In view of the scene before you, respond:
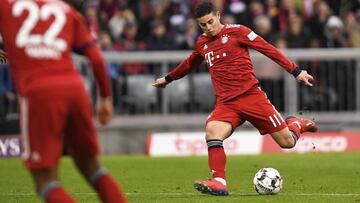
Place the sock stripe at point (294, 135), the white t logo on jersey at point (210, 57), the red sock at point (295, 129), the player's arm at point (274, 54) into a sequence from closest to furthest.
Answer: the player's arm at point (274, 54), the white t logo on jersey at point (210, 57), the sock stripe at point (294, 135), the red sock at point (295, 129)

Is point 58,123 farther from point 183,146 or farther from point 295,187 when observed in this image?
point 183,146

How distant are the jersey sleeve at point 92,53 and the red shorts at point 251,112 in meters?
4.46

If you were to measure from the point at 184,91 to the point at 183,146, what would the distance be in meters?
1.22

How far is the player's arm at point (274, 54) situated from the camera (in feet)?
40.4

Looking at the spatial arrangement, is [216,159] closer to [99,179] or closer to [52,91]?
[99,179]

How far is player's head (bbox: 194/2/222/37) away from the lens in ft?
40.5

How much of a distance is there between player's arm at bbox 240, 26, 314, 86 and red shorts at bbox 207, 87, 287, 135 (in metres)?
0.52

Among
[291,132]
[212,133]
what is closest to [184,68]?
[212,133]

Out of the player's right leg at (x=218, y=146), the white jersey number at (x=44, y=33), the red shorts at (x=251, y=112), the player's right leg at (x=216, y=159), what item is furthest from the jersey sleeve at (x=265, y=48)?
the white jersey number at (x=44, y=33)

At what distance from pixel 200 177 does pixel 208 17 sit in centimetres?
347

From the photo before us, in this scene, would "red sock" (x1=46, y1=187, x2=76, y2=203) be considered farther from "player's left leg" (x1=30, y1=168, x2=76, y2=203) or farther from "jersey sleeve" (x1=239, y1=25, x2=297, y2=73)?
"jersey sleeve" (x1=239, y1=25, x2=297, y2=73)

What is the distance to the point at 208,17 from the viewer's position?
12398mm

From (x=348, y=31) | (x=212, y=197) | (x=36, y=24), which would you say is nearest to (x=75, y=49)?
(x=36, y=24)

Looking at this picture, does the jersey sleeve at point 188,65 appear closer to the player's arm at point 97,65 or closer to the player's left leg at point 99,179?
the player's arm at point 97,65
